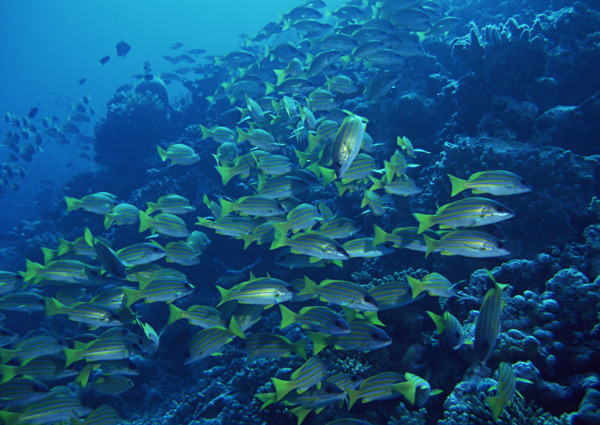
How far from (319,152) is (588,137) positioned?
19.7 feet

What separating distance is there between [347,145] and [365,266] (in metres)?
3.42

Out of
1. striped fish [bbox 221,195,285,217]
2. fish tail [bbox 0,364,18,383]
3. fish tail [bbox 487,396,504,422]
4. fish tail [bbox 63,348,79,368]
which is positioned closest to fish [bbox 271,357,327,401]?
→ fish tail [bbox 487,396,504,422]

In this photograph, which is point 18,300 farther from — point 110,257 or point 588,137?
point 588,137

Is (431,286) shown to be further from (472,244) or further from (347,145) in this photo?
(347,145)

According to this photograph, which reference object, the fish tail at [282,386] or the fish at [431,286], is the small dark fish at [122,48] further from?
the fish at [431,286]

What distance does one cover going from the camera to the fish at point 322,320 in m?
3.19

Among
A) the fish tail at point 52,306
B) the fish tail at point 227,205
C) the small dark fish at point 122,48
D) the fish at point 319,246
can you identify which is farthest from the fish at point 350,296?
the small dark fish at point 122,48

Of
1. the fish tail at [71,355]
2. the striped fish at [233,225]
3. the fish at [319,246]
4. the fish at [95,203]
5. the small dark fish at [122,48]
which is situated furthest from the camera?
the small dark fish at [122,48]

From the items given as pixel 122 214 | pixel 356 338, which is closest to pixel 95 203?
pixel 122 214

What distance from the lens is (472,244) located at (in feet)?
10.3

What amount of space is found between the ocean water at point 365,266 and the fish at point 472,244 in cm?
1

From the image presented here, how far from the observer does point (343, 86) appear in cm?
664

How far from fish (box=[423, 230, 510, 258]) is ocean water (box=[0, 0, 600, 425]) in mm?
15

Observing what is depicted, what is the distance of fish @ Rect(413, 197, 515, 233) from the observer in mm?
3053
